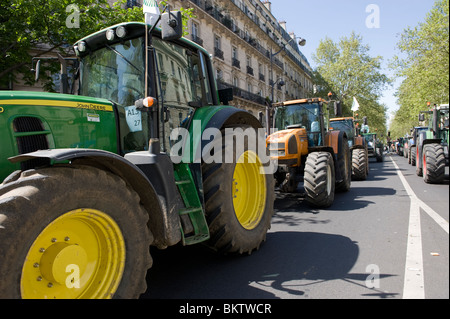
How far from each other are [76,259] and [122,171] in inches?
27.8

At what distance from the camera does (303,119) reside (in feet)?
28.3

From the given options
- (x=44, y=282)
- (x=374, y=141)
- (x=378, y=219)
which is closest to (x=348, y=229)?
(x=378, y=219)

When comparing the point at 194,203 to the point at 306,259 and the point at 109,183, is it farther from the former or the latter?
the point at 306,259

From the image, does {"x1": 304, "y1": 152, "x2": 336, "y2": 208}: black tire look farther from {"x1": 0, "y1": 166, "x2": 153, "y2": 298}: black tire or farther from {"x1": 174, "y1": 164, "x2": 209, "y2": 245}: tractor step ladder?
{"x1": 0, "y1": 166, "x2": 153, "y2": 298}: black tire

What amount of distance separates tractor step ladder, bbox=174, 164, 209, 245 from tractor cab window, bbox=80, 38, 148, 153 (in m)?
0.45

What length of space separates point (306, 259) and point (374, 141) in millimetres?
22571

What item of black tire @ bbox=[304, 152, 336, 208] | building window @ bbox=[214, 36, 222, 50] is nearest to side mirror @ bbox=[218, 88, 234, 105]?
black tire @ bbox=[304, 152, 336, 208]

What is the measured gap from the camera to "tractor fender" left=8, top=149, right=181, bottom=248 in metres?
2.38

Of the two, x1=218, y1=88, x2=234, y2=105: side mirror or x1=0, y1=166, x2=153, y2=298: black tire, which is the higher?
x1=218, y1=88, x2=234, y2=105: side mirror

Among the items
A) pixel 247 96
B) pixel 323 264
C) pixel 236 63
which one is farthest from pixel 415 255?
pixel 236 63

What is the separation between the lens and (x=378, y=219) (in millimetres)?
5734

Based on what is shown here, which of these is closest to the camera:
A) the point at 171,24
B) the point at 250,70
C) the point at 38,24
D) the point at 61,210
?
the point at 61,210

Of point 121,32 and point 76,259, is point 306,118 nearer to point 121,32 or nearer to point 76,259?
point 121,32

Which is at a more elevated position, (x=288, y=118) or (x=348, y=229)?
(x=288, y=118)
